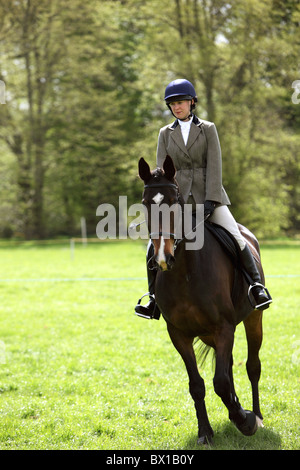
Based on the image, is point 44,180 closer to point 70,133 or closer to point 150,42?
point 70,133

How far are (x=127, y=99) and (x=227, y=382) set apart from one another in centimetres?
3570

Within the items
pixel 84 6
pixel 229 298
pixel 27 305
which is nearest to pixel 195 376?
pixel 229 298

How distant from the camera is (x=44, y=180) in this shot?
3712 centimetres

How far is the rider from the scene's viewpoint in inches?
181

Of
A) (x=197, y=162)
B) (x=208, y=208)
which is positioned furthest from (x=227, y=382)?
(x=197, y=162)

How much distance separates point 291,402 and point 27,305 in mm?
8013

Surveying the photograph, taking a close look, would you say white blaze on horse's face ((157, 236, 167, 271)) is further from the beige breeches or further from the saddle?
the beige breeches

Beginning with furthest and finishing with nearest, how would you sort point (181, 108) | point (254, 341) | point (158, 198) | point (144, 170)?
point (254, 341)
point (181, 108)
point (144, 170)
point (158, 198)

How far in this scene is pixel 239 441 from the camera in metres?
4.61

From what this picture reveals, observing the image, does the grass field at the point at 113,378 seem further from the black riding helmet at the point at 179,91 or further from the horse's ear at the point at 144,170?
the black riding helmet at the point at 179,91

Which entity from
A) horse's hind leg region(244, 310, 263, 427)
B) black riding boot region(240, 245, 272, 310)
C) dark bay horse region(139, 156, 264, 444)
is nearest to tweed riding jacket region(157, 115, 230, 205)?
dark bay horse region(139, 156, 264, 444)

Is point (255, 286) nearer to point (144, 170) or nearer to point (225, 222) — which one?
point (225, 222)

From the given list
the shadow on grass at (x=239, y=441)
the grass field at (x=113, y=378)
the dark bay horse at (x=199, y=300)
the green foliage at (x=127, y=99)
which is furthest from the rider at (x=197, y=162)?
the green foliage at (x=127, y=99)
